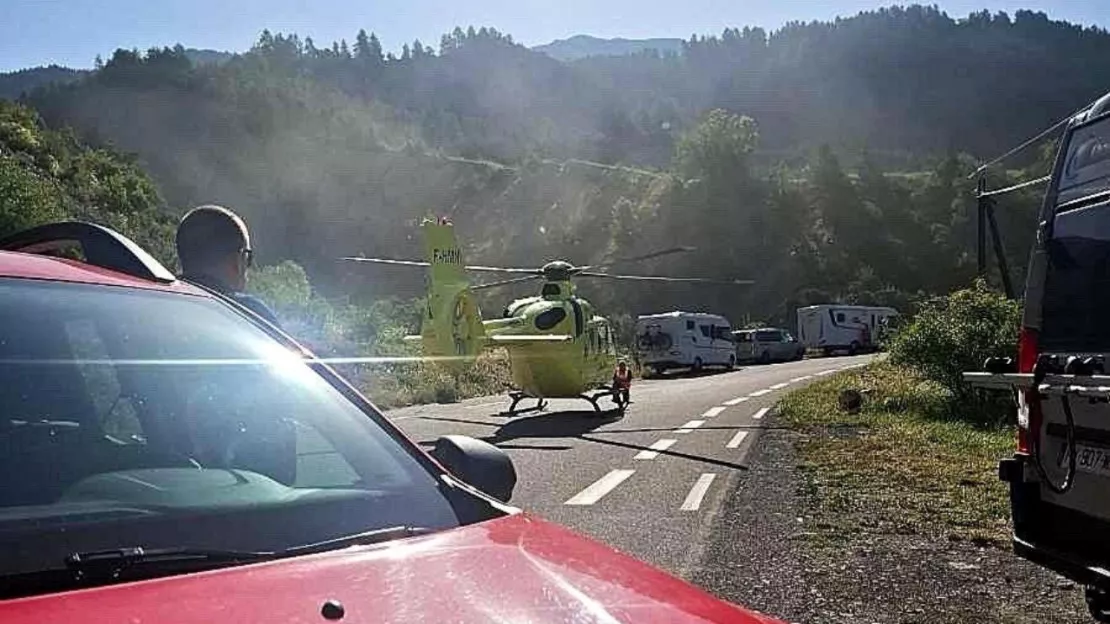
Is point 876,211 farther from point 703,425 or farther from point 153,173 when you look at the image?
point 703,425

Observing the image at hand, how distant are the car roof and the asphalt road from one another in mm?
1760

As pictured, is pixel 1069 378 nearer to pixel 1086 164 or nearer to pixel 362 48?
pixel 1086 164

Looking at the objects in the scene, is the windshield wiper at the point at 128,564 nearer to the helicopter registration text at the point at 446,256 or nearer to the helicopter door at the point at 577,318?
the helicopter door at the point at 577,318

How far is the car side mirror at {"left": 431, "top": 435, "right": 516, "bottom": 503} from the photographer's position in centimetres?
277

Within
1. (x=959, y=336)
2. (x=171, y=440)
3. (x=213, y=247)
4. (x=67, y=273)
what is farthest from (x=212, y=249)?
(x=959, y=336)

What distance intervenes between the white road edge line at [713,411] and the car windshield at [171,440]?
16170mm

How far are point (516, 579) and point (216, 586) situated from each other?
501 mm

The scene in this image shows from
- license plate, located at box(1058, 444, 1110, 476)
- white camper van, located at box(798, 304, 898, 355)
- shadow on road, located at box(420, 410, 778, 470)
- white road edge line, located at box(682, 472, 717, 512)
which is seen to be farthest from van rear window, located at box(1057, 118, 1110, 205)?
white camper van, located at box(798, 304, 898, 355)

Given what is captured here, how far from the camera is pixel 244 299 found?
4.17 meters

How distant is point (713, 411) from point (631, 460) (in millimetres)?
7940

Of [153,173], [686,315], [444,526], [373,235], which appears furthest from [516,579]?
[373,235]

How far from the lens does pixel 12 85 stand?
407ft

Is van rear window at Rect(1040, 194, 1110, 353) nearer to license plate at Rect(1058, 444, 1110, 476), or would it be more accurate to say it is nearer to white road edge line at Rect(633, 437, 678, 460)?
license plate at Rect(1058, 444, 1110, 476)

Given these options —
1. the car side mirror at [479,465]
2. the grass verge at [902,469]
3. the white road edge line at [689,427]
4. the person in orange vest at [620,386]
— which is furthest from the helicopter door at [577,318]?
the car side mirror at [479,465]
